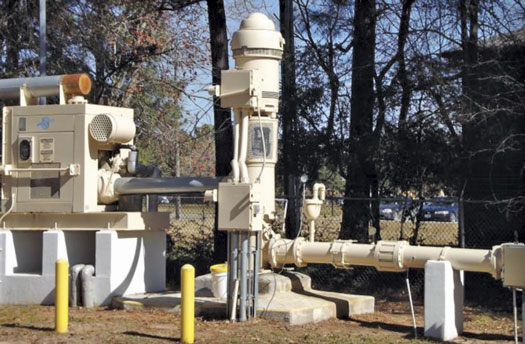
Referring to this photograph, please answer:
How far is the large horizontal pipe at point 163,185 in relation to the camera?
488 inches

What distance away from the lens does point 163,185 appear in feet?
42.1

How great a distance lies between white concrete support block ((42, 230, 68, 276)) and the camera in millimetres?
13227

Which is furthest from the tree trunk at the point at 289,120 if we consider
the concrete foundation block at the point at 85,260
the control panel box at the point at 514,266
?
the control panel box at the point at 514,266

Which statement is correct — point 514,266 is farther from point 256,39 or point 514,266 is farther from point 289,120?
point 289,120

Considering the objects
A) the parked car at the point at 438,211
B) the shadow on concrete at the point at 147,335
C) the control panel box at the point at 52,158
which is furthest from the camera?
the parked car at the point at 438,211

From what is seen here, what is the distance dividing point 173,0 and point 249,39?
259 inches

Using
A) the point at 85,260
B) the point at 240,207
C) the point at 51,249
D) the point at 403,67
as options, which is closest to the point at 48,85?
the point at 51,249

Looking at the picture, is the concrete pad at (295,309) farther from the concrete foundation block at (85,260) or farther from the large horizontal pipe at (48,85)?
the large horizontal pipe at (48,85)

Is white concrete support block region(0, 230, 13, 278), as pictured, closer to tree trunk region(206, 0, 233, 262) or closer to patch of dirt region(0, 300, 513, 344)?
patch of dirt region(0, 300, 513, 344)

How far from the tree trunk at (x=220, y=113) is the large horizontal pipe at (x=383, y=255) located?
436 cm

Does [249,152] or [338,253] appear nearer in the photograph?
[338,253]

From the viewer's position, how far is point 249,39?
1194 cm

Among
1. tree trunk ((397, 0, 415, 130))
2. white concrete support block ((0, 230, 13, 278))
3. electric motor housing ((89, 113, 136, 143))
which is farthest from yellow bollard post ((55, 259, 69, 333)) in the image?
tree trunk ((397, 0, 415, 130))

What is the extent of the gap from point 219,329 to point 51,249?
370 centimetres
